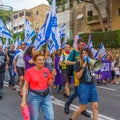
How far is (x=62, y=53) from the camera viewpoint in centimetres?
965

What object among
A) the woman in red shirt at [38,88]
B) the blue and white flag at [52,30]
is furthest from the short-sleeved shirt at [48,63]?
the woman in red shirt at [38,88]

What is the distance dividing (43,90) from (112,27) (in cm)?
3005

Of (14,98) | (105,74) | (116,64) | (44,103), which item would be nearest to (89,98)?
(44,103)

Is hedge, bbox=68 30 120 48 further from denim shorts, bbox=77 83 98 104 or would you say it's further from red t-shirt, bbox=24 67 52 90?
red t-shirt, bbox=24 67 52 90

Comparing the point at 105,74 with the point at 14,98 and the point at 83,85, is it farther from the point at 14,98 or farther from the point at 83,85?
the point at 83,85

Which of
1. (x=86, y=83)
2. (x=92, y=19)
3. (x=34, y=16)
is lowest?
(x=86, y=83)

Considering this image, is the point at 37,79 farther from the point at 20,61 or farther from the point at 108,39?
the point at 108,39

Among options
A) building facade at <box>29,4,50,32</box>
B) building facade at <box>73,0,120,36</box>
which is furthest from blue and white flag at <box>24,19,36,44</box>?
building facade at <box>29,4,50,32</box>

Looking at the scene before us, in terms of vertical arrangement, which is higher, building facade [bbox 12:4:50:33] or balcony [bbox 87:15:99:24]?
building facade [bbox 12:4:50:33]

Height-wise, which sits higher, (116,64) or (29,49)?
(29,49)

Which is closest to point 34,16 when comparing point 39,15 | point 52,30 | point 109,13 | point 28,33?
point 39,15

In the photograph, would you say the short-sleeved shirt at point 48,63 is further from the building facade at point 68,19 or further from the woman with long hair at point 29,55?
the building facade at point 68,19

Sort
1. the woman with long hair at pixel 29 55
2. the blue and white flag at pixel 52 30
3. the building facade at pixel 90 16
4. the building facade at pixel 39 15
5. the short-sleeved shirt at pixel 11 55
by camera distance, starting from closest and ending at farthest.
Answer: the woman with long hair at pixel 29 55 < the blue and white flag at pixel 52 30 < the short-sleeved shirt at pixel 11 55 < the building facade at pixel 90 16 < the building facade at pixel 39 15

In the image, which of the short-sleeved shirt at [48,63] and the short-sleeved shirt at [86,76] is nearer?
the short-sleeved shirt at [86,76]
